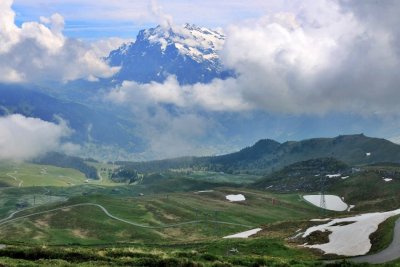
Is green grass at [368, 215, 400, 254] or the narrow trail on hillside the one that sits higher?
green grass at [368, 215, 400, 254]

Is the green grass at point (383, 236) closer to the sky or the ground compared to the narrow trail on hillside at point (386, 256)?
closer to the sky

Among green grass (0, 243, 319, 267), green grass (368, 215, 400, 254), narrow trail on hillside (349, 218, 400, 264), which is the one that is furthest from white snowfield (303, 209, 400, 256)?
green grass (0, 243, 319, 267)

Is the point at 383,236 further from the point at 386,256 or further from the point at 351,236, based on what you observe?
the point at 386,256

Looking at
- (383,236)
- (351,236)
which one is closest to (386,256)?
(383,236)

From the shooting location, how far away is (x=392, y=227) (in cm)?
8656

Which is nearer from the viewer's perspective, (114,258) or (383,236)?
(114,258)

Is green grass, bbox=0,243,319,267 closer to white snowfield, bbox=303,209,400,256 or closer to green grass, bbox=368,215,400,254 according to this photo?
green grass, bbox=368,215,400,254

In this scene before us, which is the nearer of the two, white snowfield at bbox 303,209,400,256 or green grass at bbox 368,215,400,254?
green grass at bbox 368,215,400,254

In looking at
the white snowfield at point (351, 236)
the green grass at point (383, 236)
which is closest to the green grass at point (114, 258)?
the green grass at point (383, 236)

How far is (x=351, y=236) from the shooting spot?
8788 centimetres

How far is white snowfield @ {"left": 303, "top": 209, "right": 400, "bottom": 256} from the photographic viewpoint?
78.5m

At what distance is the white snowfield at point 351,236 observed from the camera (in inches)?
3091

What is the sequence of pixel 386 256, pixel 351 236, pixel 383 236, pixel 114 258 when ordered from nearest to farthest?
1. pixel 114 258
2. pixel 386 256
3. pixel 383 236
4. pixel 351 236

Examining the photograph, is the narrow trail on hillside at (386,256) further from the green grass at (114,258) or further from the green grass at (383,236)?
the green grass at (114,258)
